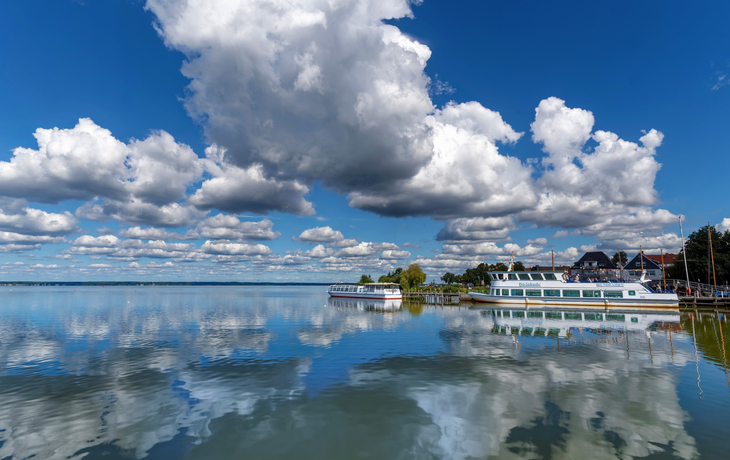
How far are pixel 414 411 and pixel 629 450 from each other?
306 inches

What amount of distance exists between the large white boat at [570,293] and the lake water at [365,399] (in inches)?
1413

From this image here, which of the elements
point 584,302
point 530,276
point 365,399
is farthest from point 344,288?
point 365,399

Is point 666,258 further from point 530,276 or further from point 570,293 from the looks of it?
point 530,276

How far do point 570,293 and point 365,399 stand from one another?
66190 millimetres

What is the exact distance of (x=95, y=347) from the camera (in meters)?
31.2

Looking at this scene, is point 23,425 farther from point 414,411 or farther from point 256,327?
point 256,327

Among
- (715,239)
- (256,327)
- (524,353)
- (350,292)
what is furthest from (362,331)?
(715,239)

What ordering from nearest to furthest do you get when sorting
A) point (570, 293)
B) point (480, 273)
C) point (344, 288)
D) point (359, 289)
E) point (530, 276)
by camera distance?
point (570, 293)
point (530, 276)
point (359, 289)
point (344, 288)
point (480, 273)

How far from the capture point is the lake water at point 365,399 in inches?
494

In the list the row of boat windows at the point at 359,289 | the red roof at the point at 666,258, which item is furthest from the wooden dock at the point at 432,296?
the red roof at the point at 666,258

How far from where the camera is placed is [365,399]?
17266mm

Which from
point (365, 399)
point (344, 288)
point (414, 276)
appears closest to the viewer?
point (365, 399)

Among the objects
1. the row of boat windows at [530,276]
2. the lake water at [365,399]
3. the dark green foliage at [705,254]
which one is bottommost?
the lake water at [365,399]

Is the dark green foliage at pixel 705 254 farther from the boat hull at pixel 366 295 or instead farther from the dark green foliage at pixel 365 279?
the dark green foliage at pixel 365 279
